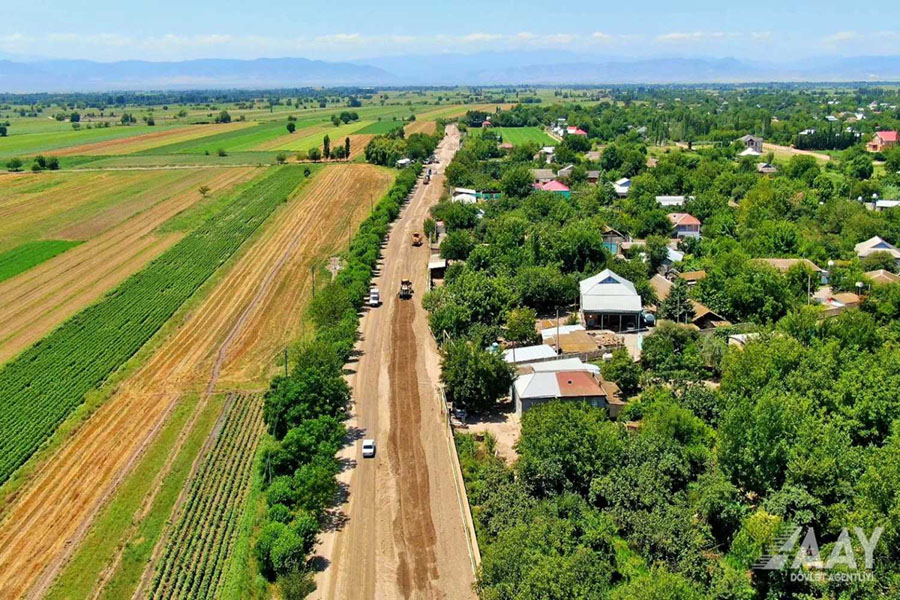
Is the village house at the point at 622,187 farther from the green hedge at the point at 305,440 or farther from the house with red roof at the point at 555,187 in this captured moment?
the green hedge at the point at 305,440

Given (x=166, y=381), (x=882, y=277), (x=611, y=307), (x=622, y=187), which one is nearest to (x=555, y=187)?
(x=622, y=187)

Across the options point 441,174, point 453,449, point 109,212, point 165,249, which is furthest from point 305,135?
point 453,449

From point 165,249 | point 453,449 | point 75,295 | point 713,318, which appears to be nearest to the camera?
point 453,449

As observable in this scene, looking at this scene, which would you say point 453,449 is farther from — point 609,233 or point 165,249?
point 165,249

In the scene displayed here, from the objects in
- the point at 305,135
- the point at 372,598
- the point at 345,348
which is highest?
the point at 305,135

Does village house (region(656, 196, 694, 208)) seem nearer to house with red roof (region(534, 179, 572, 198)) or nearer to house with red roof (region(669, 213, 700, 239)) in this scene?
house with red roof (region(669, 213, 700, 239))

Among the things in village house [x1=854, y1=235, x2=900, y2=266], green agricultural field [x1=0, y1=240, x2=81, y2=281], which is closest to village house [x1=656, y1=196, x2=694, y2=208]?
village house [x1=854, y1=235, x2=900, y2=266]
